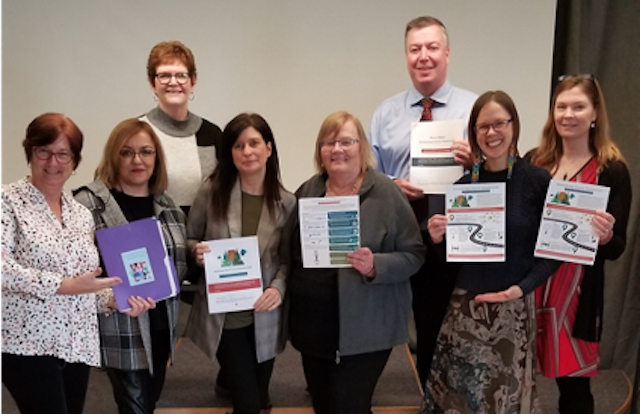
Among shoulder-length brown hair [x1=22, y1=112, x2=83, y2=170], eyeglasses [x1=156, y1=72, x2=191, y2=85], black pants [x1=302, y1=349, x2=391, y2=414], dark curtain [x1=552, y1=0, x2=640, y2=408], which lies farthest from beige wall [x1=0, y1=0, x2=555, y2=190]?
black pants [x1=302, y1=349, x2=391, y2=414]

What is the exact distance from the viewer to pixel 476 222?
204 centimetres

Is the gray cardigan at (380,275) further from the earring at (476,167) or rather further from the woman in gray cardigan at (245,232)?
the earring at (476,167)

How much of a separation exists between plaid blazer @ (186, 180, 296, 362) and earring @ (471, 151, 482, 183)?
29.3 inches

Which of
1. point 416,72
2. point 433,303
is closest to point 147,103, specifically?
point 416,72

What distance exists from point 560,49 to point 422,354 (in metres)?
2.49

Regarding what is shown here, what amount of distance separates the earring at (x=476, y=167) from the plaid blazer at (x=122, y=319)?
1221mm

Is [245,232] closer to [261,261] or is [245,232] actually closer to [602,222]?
[261,261]

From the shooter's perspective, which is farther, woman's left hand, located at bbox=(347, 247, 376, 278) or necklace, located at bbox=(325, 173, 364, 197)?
necklace, located at bbox=(325, 173, 364, 197)

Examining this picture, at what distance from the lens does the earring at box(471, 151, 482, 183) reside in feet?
6.88

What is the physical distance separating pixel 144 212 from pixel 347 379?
3.51 feet

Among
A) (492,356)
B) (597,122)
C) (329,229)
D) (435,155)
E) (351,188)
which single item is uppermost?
(597,122)

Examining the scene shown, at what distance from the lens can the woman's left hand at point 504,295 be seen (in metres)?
2.03

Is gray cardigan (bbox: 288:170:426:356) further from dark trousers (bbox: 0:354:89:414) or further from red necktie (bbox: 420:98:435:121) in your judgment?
dark trousers (bbox: 0:354:89:414)

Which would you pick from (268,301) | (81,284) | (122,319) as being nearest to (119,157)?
(81,284)
